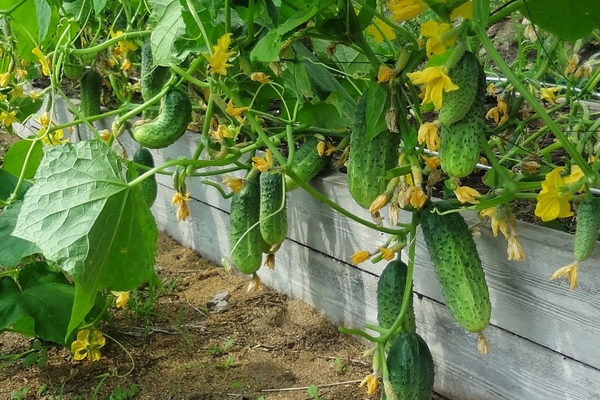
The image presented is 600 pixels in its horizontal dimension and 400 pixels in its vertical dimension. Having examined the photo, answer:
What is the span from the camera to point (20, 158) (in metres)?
1.88

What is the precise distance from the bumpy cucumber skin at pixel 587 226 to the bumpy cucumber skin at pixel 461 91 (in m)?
0.30

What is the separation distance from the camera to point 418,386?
122 centimetres

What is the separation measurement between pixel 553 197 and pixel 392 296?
0.40m

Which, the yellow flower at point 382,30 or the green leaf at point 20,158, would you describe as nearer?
the yellow flower at point 382,30

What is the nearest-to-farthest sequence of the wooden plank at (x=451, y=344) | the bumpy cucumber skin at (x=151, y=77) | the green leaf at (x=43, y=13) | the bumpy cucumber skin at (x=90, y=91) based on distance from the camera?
1. the wooden plank at (x=451, y=344)
2. the green leaf at (x=43, y=13)
3. the bumpy cucumber skin at (x=151, y=77)
4. the bumpy cucumber skin at (x=90, y=91)

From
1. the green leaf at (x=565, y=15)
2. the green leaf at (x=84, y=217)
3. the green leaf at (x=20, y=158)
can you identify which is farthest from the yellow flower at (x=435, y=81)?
the green leaf at (x=20, y=158)

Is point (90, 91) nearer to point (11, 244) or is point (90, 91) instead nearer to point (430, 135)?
point (11, 244)

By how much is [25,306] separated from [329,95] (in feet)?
2.82

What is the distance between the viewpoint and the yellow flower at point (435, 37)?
0.91 meters

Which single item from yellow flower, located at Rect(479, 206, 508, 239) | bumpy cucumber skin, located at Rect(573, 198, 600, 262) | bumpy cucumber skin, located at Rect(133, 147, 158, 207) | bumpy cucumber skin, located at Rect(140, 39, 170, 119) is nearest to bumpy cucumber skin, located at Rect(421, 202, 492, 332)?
yellow flower, located at Rect(479, 206, 508, 239)

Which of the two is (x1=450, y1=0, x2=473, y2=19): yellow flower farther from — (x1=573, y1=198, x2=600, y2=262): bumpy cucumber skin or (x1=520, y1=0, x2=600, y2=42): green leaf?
(x1=573, y1=198, x2=600, y2=262): bumpy cucumber skin

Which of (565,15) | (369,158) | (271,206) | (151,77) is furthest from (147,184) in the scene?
(565,15)

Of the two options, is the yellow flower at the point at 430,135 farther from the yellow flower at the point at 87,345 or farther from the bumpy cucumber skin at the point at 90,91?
the bumpy cucumber skin at the point at 90,91

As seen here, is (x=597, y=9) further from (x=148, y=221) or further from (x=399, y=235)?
(x=148, y=221)
